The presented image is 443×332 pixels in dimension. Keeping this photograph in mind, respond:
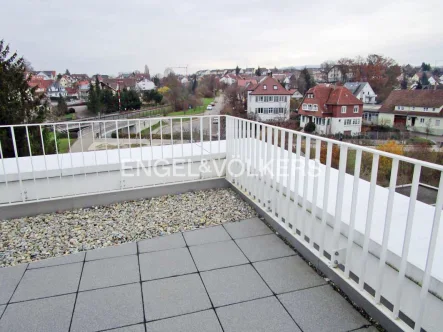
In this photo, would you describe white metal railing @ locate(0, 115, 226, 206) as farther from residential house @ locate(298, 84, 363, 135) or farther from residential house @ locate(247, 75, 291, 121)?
residential house @ locate(298, 84, 363, 135)

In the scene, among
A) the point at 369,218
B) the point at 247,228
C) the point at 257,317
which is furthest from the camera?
the point at 247,228

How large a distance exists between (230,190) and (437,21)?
22.4 meters

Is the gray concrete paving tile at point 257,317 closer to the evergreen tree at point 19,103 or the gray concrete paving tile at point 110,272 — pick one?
the gray concrete paving tile at point 110,272

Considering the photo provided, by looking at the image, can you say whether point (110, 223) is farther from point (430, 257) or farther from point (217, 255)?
point (430, 257)

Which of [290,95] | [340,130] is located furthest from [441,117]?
[290,95]

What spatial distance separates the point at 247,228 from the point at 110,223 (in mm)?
1502

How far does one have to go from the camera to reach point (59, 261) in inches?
94.9

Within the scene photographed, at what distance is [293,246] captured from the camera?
2533 millimetres

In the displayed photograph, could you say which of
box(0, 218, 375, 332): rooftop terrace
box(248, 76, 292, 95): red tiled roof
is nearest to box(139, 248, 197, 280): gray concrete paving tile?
box(0, 218, 375, 332): rooftop terrace

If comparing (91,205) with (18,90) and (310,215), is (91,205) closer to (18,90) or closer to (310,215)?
(310,215)

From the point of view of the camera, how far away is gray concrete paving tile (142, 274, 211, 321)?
180 centimetres

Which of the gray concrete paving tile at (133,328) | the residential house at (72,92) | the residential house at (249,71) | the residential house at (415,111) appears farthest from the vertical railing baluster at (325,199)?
the residential house at (249,71)

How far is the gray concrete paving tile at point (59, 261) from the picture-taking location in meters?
2.36

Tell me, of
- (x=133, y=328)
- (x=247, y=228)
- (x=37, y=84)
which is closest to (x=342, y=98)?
(x=37, y=84)
